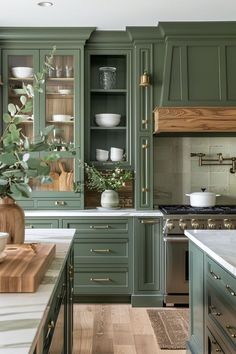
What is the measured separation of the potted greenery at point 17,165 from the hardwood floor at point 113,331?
1.51 metres

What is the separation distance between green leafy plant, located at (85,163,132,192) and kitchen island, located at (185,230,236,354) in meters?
1.76

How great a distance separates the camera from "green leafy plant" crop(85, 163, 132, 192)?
4.54 m

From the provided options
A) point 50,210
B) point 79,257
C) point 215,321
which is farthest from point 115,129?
point 215,321

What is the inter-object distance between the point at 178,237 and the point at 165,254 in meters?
0.20

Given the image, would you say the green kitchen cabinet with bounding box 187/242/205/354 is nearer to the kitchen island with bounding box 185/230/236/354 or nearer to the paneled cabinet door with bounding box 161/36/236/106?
the kitchen island with bounding box 185/230/236/354

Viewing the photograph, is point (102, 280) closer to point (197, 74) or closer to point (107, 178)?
point (107, 178)

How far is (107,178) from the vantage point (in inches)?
183

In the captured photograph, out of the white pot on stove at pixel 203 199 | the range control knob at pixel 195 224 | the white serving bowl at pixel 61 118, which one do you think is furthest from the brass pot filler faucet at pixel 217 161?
the white serving bowl at pixel 61 118

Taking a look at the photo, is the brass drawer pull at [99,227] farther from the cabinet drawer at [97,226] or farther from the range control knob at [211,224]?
the range control knob at [211,224]

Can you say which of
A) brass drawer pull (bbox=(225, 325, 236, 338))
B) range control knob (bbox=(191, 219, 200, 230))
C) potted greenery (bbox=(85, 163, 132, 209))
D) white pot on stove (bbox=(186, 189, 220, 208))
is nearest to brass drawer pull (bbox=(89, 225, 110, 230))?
potted greenery (bbox=(85, 163, 132, 209))

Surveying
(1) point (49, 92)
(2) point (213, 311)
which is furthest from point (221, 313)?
(1) point (49, 92)

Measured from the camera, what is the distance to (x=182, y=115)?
434cm

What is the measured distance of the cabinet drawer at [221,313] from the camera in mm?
1990

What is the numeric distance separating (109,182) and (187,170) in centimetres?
89
